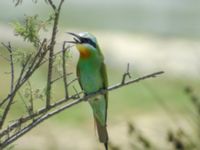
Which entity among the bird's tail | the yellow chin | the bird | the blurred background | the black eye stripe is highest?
the black eye stripe

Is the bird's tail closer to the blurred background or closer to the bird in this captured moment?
the bird

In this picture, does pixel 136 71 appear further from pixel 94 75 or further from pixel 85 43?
pixel 85 43

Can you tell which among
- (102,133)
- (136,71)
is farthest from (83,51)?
(136,71)

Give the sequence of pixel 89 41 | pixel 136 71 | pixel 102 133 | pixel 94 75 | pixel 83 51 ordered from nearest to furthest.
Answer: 1. pixel 102 133
2. pixel 89 41
3. pixel 83 51
4. pixel 94 75
5. pixel 136 71

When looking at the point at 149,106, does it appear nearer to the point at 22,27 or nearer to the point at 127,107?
the point at 127,107

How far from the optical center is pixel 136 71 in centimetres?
1281

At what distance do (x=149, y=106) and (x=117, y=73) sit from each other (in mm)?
1845

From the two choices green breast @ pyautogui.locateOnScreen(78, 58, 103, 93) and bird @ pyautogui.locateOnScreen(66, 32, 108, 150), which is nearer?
bird @ pyautogui.locateOnScreen(66, 32, 108, 150)

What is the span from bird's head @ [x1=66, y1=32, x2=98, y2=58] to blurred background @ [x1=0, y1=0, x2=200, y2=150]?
1.21 feet

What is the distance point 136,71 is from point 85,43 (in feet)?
30.9

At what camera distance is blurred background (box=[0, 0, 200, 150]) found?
7.34 metres

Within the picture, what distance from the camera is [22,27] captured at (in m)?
2.48

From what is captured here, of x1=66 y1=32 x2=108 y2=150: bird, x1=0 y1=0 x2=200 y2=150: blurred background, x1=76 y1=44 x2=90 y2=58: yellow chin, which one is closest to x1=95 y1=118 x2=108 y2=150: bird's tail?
x1=66 y1=32 x2=108 y2=150: bird

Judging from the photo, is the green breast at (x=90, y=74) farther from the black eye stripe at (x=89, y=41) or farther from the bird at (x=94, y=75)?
the black eye stripe at (x=89, y=41)
